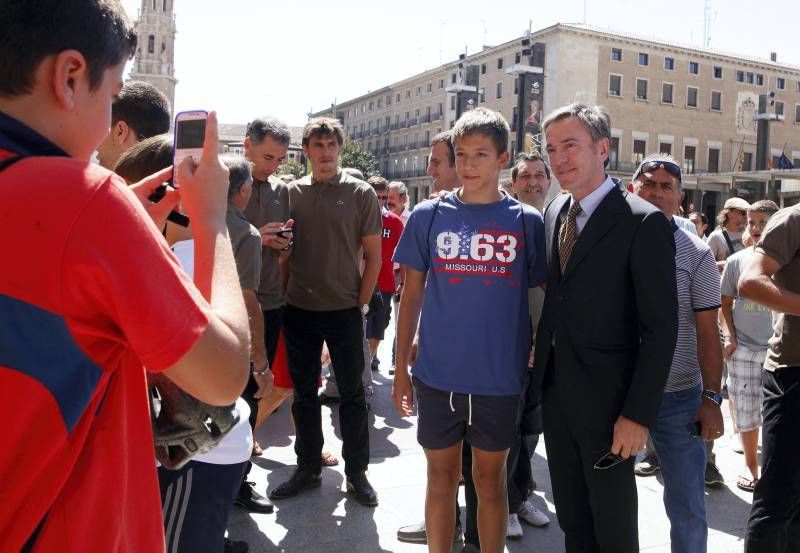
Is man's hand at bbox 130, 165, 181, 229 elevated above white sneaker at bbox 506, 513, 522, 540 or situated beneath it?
elevated above

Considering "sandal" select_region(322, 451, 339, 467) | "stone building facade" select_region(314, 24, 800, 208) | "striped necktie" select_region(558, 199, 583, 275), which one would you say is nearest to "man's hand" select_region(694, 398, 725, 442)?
"striped necktie" select_region(558, 199, 583, 275)

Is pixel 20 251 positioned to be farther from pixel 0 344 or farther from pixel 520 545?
pixel 520 545

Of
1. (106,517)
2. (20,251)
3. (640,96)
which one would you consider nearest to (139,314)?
(20,251)

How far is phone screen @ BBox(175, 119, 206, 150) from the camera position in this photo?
157 centimetres

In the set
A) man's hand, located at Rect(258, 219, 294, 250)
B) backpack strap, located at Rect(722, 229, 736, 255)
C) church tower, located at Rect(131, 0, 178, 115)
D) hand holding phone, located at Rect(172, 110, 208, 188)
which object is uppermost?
church tower, located at Rect(131, 0, 178, 115)

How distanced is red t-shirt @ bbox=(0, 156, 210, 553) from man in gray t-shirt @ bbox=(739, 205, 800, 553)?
2.56 m

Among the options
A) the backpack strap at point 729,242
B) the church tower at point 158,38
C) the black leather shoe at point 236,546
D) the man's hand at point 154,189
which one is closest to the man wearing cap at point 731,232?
the backpack strap at point 729,242

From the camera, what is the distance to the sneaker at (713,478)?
477cm

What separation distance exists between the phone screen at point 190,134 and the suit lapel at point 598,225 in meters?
1.62

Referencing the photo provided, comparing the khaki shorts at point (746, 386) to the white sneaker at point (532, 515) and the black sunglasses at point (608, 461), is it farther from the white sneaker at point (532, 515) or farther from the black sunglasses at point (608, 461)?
the black sunglasses at point (608, 461)

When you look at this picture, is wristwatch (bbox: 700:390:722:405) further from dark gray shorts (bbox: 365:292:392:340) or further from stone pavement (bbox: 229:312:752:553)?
dark gray shorts (bbox: 365:292:392:340)

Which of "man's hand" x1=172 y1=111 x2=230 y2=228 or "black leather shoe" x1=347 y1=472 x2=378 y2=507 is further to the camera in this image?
"black leather shoe" x1=347 y1=472 x2=378 y2=507

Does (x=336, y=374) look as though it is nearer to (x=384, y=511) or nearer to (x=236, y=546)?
(x=384, y=511)

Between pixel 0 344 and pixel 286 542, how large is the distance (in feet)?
9.94
